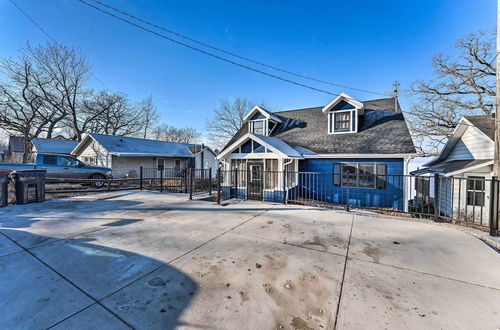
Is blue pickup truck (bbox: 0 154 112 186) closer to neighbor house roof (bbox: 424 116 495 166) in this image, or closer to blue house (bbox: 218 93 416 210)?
blue house (bbox: 218 93 416 210)

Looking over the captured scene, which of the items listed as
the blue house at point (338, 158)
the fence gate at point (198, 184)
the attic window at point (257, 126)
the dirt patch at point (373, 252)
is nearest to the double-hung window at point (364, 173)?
the blue house at point (338, 158)

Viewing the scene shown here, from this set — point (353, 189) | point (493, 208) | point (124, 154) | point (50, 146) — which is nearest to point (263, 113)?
point (353, 189)

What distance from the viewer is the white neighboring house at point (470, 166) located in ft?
27.4

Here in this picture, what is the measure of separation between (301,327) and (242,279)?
0.92m

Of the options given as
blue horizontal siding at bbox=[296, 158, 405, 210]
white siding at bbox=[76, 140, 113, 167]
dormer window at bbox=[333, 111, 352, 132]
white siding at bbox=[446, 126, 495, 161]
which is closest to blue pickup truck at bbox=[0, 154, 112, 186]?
white siding at bbox=[76, 140, 113, 167]

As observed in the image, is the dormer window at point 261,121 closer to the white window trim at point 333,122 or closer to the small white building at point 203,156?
the white window trim at point 333,122

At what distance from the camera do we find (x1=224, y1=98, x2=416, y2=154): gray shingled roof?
10.3m

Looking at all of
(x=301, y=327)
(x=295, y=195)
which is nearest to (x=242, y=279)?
(x=301, y=327)

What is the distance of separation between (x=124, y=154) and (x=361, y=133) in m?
17.6

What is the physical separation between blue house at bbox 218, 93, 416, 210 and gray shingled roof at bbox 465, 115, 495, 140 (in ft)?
8.01

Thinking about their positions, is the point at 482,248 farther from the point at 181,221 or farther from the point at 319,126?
the point at 319,126

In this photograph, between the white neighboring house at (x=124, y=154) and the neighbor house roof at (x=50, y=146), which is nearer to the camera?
the white neighboring house at (x=124, y=154)

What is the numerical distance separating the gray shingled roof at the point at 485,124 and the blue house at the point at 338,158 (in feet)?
8.01

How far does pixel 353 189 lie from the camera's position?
10758 mm
